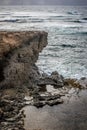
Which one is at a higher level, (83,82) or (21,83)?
(21,83)

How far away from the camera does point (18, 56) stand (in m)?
19.0

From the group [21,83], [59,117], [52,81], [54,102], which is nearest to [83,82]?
[52,81]

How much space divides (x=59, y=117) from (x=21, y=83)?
14.5 ft

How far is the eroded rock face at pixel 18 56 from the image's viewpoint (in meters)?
17.5

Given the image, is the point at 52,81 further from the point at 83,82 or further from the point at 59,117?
the point at 59,117

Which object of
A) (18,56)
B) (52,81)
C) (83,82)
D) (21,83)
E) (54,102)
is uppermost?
(18,56)

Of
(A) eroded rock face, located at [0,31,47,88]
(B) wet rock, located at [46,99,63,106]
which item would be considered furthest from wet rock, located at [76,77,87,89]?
(B) wet rock, located at [46,99,63,106]

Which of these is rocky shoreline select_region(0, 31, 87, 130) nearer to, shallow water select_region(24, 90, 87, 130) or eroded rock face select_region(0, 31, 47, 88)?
eroded rock face select_region(0, 31, 47, 88)

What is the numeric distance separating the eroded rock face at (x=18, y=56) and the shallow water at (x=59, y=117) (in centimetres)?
261

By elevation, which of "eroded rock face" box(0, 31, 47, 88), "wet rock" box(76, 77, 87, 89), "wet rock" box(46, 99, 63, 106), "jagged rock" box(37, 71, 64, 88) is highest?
"eroded rock face" box(0, 31, 47, 88)

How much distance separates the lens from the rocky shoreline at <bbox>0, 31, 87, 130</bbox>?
16219mm

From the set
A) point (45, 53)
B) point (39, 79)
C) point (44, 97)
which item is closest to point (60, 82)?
point (39, 79)

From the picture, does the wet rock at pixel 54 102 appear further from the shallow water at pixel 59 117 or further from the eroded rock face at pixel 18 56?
the eroded rock face at pixel 18 56

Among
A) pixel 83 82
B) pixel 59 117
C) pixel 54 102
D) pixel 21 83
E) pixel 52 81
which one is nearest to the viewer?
pixel 59 117
